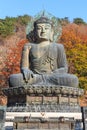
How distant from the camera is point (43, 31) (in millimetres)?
11109

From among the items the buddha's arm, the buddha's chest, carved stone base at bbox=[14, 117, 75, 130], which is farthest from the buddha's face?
carved stone base at bbox=[14, 117, 75, 130]

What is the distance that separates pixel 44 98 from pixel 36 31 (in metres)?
2.40

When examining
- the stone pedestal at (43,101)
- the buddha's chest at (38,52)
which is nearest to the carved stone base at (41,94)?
the stone pedestal at (43,101)

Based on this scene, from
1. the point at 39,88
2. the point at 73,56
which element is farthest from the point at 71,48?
the point at 39,88

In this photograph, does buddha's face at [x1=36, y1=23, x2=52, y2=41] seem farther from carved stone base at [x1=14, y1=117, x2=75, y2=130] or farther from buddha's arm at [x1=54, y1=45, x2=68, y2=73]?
carved stone base at [x1=14, y1=117, x2=75, y2=130]

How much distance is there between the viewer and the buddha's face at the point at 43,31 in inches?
436

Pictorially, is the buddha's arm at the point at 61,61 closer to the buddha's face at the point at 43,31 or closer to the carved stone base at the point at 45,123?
the buddha's face at the point at 43,31

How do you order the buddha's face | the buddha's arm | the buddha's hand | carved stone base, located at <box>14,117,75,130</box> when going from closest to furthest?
carved stone base, located at <box>14,117,75,130</box>
the buddha's hand
the buddha's arm
the buddha's face

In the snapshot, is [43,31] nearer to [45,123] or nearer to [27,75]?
[27,75]

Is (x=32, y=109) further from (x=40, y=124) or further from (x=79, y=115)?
(x=40, y=124)

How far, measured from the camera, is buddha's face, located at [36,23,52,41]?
11070mm

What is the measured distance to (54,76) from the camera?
10.2m

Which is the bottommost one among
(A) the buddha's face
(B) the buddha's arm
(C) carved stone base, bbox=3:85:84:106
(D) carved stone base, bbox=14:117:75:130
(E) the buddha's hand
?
(D) carved stone base, bbox=14:117:75:130

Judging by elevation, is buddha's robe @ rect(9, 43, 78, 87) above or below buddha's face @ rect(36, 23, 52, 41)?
below
